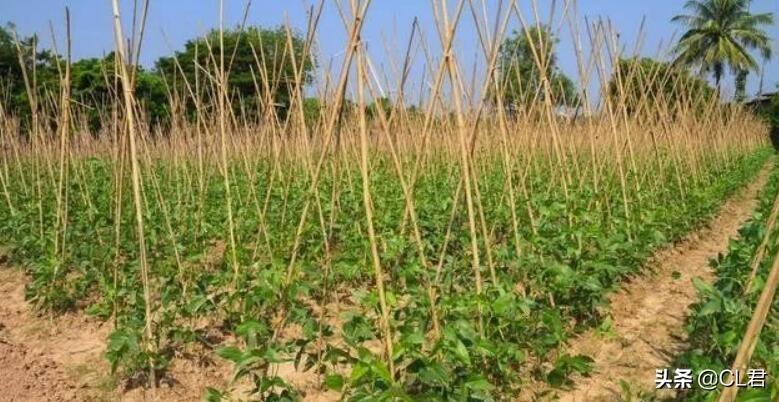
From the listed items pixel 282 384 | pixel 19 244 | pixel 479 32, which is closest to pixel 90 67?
pixel 19 244

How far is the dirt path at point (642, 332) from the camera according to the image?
2959mm

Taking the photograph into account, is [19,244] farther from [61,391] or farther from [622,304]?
[622,304]

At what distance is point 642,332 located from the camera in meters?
3.69

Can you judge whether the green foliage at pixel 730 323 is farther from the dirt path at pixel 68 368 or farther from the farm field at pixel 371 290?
the dirt path at pixel 68 368

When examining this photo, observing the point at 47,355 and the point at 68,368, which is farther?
the point at 47,355

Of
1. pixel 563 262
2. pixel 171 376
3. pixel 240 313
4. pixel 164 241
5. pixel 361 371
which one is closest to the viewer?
pixel 361 371

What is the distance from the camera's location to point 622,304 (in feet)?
13.7

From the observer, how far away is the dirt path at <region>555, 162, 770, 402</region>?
116 inches

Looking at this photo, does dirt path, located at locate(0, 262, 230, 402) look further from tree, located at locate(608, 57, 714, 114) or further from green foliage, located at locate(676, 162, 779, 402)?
tree, located at locate(608, 57, 714, 114)

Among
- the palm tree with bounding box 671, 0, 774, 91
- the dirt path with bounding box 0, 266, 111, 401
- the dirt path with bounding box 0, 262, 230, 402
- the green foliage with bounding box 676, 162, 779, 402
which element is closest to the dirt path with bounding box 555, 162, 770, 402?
the green foliage with bounding box 676, 162, 779, 402

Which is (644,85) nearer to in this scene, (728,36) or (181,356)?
(181,356)

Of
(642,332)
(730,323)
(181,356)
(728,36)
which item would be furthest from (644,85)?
(728,36)

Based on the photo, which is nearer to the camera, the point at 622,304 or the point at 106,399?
the point at 106,399

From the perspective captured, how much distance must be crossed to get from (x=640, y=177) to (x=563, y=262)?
421 centimetres
